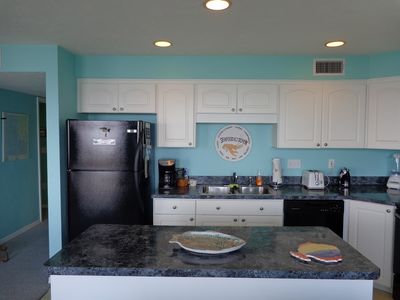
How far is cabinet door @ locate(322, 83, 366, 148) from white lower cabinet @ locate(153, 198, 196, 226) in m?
1.67

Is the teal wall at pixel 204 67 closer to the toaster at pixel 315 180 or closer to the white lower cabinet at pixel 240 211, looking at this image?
the toaster at pixel 315 180

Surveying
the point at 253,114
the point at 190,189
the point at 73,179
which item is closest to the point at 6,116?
the point at 73,179

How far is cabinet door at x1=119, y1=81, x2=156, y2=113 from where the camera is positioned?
332 cm

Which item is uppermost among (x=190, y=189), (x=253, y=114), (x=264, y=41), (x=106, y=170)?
(x=264, y=41)

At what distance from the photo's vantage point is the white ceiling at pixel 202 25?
210cm

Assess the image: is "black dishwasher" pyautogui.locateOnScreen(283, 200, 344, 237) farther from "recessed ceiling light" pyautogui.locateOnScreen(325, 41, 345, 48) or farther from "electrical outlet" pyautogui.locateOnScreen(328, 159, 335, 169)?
"recessed ceiling light" pyautogui.locateOnScreen(325, 41, 345, 48)

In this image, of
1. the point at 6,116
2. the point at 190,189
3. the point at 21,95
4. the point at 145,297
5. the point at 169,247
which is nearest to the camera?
the point at 145,297

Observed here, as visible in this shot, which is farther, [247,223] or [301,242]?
[247,223]

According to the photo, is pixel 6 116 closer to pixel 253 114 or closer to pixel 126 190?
pixel 126 190

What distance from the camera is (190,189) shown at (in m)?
3.31

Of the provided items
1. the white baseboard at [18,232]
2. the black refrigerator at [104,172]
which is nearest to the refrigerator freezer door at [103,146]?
the black refrigerator at [104,172]

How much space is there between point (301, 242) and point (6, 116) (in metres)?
4.22

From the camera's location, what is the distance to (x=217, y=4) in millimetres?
2049

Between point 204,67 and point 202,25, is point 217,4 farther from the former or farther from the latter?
point 204,67
